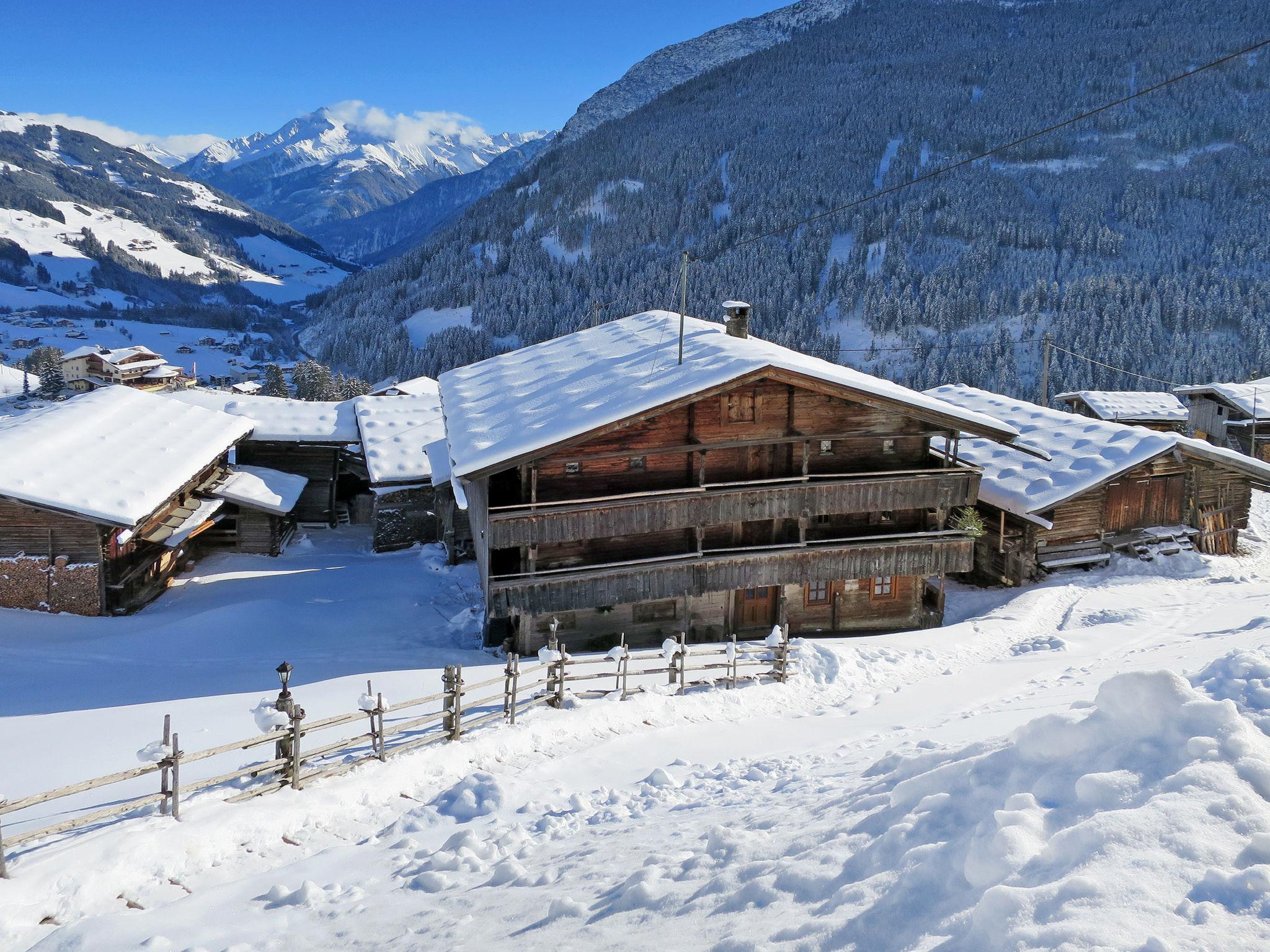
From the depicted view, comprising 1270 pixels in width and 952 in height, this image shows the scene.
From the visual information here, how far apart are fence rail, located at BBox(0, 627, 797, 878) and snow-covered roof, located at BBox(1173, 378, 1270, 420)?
42329 millimetres

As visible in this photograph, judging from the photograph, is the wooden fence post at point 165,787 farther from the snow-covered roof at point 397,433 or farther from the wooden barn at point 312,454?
the wooden barn at point 312,454

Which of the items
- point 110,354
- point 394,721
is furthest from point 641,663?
point 110,354

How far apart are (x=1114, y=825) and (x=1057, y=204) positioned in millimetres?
166873

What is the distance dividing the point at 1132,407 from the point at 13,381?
479 feet

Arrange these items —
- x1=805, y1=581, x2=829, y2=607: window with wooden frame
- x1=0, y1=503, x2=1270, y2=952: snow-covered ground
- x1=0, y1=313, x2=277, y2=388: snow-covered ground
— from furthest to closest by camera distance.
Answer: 1. x1=0, y1=313, x2=277, y2=388: snow-covered ground
2. x1=805, y1=581, x2=829, y2=607: window with wooden frame
3. x1=0, y1=503, x2=1270, y2=952: snow-covered ground

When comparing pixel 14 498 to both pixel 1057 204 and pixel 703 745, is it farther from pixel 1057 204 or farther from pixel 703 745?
pixel 1057 204

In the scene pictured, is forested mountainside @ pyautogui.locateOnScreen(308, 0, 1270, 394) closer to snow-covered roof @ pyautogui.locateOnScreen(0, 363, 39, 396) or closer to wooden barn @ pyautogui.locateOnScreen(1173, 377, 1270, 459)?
snow-covered roof @ pyautogui.locateOnScreen(0, 363, 39, 396)

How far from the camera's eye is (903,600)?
2377 centimetres

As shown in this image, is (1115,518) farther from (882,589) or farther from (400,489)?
(400,489)

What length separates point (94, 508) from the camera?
20.7 metres

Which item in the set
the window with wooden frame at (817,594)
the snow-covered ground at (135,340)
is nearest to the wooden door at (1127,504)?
the window with wooden frame at (817,594)

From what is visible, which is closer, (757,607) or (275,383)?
(757,607)

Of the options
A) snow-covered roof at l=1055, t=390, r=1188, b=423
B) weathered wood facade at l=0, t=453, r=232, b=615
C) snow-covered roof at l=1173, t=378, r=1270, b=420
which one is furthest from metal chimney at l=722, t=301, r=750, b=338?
snow-covered roof at l=1173, t=378, r=1270, b=420

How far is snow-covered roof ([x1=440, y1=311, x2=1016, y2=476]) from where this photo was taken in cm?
1877
